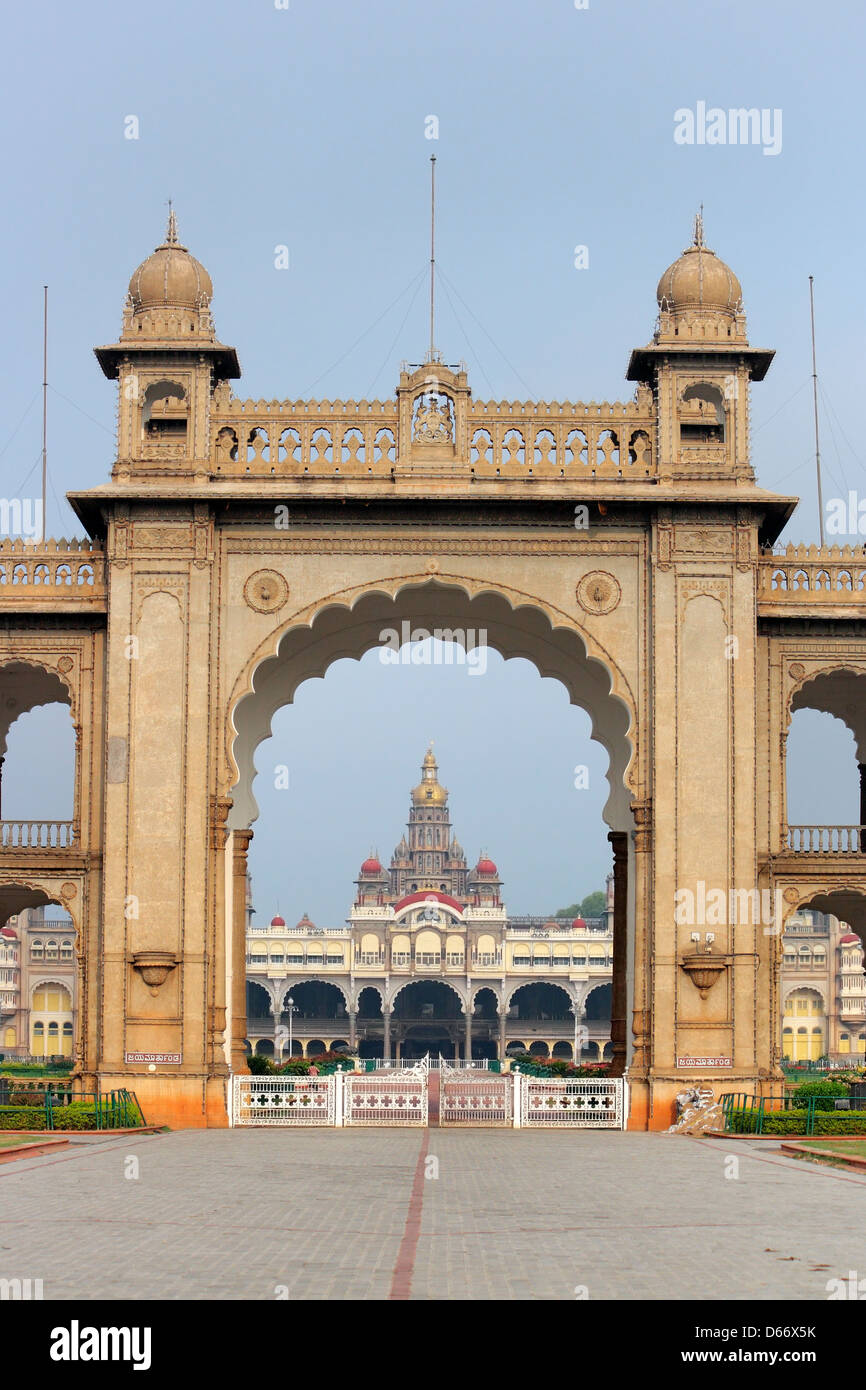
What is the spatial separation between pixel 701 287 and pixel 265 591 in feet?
26.6

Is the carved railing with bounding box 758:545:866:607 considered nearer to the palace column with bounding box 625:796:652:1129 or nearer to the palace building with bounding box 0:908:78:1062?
the palace column with bounding box 625:796:652:1129

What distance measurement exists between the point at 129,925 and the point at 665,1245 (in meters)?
15.4

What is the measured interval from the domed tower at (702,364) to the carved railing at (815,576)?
150 centimetres

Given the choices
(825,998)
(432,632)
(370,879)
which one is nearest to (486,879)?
(370,879)

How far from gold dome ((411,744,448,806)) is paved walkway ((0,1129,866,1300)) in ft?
453

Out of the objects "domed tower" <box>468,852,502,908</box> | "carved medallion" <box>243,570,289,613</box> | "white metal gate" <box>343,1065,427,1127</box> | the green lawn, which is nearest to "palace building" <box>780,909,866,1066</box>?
"domed tower" <box>468,852,502,908</box>

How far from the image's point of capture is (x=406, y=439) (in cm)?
2686

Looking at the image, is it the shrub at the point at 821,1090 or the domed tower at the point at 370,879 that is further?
the domed tower at the point at 370,879

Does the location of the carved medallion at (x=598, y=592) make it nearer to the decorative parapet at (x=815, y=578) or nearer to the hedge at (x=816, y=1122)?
the decorative parapet at (x=815, y=578)

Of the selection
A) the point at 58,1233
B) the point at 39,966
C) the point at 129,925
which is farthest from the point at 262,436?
the point at 39,966

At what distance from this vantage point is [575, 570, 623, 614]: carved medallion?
26.6 m

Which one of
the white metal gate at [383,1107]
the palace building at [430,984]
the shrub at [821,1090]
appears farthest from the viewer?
the palace building at [430,984]

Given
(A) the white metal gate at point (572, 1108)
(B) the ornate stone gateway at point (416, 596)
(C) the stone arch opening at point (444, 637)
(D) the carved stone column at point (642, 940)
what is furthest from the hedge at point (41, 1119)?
(D) the carved stone column at point (642, 940)

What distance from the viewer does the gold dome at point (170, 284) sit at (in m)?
27.4
